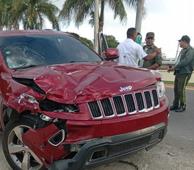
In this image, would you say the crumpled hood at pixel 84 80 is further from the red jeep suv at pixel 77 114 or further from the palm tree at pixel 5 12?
the palm tree at pixel 5 12

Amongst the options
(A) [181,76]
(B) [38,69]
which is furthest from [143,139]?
(A) [181,76]

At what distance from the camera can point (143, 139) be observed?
4.29m

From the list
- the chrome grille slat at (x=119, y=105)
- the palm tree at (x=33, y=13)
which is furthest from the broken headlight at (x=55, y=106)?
the palm tree at (x=33, y=13)

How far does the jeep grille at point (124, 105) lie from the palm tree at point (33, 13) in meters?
26.9

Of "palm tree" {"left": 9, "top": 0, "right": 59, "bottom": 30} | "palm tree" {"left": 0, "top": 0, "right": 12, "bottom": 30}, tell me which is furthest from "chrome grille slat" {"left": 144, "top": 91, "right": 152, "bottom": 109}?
"palm tree" {"left": 0, "top": 0, "right": 12, "bottom": 30}

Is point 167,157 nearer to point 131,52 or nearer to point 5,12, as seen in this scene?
point 131,52

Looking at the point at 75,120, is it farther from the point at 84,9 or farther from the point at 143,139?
the point at 84,9

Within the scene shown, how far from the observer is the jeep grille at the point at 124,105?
3998mm

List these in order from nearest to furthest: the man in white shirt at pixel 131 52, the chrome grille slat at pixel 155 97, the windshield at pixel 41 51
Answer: the chrome grille slat at pixel 155 97, the windshield at pixel 41 51, the man in white shirt at pixel 131 52

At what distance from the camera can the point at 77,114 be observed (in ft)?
12.8

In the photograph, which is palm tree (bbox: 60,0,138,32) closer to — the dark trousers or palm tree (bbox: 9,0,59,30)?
palm tree (bbox: 9,0,59,30)

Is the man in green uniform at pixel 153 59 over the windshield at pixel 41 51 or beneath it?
beneath

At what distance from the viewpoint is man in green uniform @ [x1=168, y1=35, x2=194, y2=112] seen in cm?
868

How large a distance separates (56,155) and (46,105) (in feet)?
1.69
